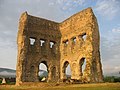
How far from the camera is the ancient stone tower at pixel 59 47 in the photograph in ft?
61.7

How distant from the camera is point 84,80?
1745 cm

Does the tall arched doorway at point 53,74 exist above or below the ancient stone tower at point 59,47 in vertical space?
below

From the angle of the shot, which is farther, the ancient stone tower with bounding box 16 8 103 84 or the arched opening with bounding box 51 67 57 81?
the arched opening with bounding box 51 67 57 81

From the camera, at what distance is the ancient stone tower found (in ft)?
61.7

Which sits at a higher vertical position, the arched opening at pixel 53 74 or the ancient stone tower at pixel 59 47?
the ancient stone tower at pixel 59 47

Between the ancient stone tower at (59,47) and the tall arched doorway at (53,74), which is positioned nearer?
the ancient stone tower at (59,47)

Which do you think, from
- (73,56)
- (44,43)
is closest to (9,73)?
(44,43)

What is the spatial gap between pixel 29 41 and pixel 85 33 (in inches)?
250

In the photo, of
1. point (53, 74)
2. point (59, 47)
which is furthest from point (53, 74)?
point (59, 47)

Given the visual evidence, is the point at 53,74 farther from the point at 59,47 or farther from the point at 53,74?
the point at 59,47

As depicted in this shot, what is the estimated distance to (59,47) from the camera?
928 inches

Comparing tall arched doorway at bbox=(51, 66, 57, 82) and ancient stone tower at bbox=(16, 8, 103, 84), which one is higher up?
ancient stone tower at bbox=(16, 8, 103, 84)

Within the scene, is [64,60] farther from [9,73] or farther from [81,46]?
[9,73]

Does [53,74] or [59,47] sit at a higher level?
[59,47]
